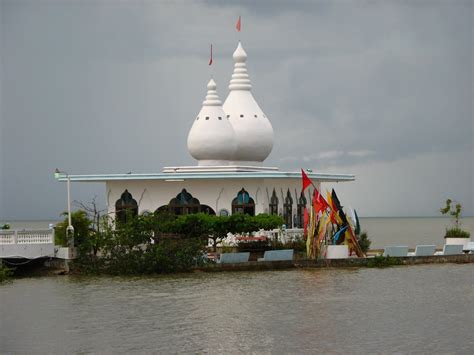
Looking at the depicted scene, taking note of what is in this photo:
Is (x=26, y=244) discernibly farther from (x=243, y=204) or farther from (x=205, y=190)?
(x=243, y=204)

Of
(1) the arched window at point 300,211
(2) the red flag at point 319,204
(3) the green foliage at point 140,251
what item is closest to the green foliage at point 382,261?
(2) the red flag at point 319,204

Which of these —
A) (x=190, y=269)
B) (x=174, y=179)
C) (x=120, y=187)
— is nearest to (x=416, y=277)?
(x=190, y=269)

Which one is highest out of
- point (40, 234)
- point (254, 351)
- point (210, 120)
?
point (210, 120)

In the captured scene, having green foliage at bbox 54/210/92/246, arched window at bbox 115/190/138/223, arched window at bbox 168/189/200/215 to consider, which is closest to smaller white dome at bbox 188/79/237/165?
arched window at bbox 168/189/200/215

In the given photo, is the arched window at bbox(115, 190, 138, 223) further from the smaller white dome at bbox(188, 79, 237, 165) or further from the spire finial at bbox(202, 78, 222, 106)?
the spire finial at bbox(202, 78, 222, 106)

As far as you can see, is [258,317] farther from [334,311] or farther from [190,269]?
[190,269]

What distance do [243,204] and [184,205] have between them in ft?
7.61

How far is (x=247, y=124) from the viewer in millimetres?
42562

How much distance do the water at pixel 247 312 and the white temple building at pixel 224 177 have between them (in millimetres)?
7618

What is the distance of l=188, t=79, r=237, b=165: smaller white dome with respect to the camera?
4141cm

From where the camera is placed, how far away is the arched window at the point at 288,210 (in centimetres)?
4194

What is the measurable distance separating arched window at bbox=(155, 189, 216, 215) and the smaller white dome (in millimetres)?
2008

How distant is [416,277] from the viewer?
3119 centimetres

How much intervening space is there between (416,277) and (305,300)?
6.18 metres
